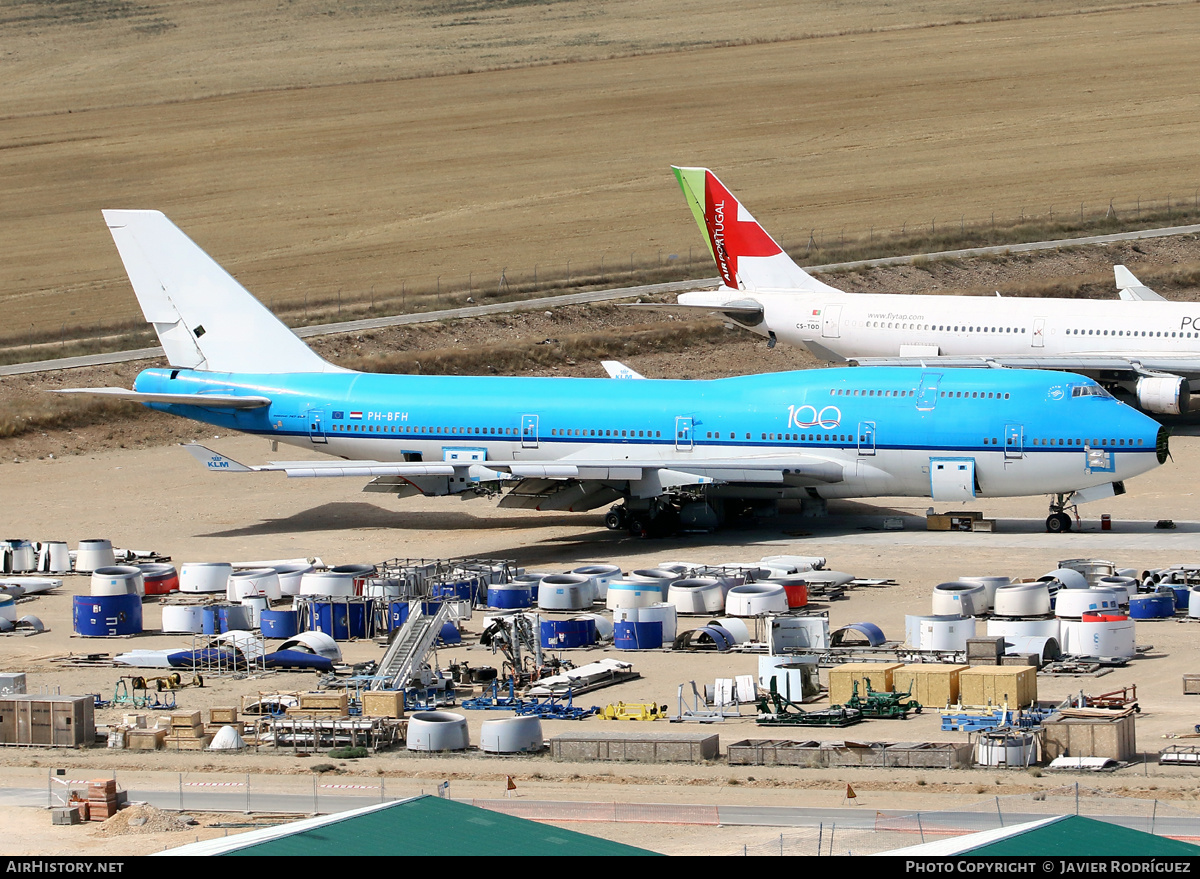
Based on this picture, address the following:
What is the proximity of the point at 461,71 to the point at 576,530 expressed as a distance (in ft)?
381

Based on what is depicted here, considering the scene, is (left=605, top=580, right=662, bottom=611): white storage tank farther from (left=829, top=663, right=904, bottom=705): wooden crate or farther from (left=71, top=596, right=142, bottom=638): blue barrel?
(left=71, top=596, right=142, bottom=638): blue barrel

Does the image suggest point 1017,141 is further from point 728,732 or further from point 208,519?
point 728,732

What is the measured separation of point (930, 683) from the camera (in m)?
44.4

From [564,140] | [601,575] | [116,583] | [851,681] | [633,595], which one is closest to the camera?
[851,681]

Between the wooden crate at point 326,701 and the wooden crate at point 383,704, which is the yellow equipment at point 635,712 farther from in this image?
the wooden crate at point 326,701

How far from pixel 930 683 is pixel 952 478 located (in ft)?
65.8

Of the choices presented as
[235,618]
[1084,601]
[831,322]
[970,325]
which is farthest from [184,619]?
[970,325]

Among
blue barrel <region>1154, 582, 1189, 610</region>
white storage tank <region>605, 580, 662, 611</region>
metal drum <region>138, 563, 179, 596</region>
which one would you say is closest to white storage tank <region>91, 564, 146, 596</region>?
metal drum <region>138, 563, 179, 596</region>

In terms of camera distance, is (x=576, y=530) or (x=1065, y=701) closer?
(x=1065, y=701)

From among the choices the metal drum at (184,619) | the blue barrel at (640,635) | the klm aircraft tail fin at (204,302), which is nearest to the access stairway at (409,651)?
the blue barrel at (640,635)

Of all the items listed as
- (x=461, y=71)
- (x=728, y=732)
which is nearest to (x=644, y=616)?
(x=728, y=732)

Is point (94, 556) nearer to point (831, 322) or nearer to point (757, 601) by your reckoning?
point (757, 601)

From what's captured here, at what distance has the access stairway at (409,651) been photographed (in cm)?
4719
